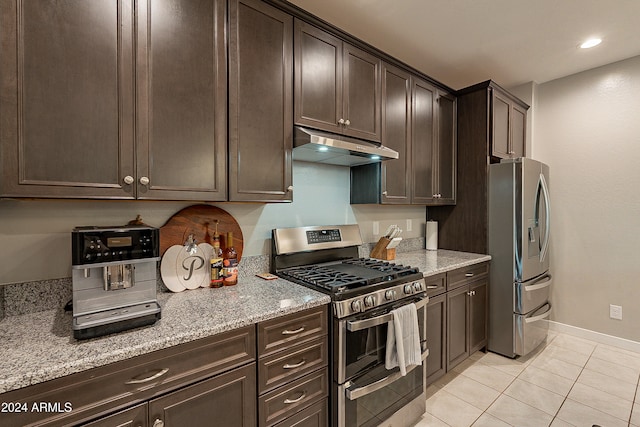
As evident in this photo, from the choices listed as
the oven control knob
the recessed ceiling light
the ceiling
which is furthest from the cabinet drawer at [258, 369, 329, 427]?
the recessed ceiling light

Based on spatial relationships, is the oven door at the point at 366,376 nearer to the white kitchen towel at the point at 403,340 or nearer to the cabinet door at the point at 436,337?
the white kitchen towel at the point at 403,340

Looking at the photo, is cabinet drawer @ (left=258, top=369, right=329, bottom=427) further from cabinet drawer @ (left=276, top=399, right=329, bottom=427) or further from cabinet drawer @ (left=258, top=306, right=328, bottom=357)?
cabinet drawer @ (left=258, top=306, right=328, bottom=357)

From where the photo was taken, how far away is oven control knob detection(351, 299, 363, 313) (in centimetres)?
Answer: 153

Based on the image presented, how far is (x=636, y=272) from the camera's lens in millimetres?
2717

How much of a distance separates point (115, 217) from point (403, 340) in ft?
5.55

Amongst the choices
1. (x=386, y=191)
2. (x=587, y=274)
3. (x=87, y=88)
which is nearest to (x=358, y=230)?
(x=386, y=191)

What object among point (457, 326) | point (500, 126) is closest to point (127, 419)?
point (457, 326)

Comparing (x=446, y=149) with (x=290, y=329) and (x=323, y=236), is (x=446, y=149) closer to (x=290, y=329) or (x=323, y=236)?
(x=323, y=236)

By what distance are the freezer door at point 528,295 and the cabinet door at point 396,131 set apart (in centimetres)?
127

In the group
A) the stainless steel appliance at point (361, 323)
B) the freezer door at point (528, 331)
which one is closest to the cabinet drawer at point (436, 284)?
the stainless steel appliance at point (361, 323)

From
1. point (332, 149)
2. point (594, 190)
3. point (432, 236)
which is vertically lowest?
point (432, 236)

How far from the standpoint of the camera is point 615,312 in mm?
2830

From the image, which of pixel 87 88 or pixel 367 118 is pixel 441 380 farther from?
pixel 87 88

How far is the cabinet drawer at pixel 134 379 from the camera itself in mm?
847
